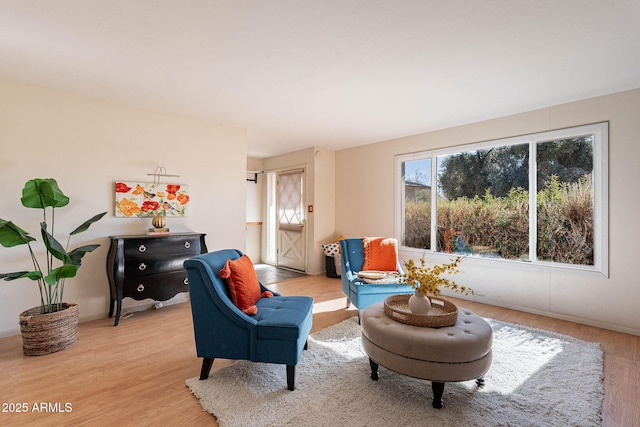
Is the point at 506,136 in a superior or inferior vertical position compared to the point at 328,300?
superior

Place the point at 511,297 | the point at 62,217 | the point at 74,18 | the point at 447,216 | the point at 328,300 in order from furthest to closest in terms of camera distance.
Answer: the point at 447,216, the point at 328,300, the point at 511,297, the point at 62,217, the point at 74,18

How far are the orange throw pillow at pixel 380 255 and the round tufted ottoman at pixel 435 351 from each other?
172 centimetres

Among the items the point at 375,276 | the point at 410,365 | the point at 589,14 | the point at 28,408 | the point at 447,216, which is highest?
the point at 589,14

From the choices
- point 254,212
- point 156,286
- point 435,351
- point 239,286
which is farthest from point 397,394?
point 254,212

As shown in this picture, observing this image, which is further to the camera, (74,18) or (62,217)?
(62,217)

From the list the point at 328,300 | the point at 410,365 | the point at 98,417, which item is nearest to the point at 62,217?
the point at 98,417

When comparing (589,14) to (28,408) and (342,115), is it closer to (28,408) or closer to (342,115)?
(342,115)

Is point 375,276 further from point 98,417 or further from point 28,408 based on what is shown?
point 28,408

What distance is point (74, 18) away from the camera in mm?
1980

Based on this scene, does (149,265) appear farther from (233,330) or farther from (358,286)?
(358,286)

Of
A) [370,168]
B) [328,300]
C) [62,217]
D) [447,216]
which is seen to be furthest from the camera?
[370,168]

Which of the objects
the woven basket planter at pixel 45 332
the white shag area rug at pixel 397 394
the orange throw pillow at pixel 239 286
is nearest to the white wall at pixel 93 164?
the woven basket planter at pixel 45 332

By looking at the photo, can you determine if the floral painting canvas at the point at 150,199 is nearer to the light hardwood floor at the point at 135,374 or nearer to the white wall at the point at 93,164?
the white wall at the point at 93,164

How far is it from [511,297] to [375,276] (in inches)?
78.1
